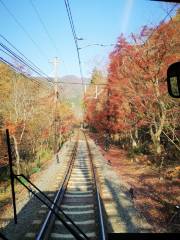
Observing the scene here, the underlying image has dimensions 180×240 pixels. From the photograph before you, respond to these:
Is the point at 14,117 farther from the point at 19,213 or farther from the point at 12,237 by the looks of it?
the point at 12,237

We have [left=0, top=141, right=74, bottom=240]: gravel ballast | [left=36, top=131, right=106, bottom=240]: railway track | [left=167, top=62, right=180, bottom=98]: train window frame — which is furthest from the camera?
[left=0, top=141, right=74, bottom=240]: gravel ballast

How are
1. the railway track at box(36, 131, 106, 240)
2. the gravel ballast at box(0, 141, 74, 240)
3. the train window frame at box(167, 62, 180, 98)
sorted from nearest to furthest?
the train window frame at box(167, 62, 180, 98) → the railway track at box(36, 131, 106, 240) → the gravel ballast at box(0, 141, 74, 240)

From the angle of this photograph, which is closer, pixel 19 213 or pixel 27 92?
pixel 19 213

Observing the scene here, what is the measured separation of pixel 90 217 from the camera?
1090 cm

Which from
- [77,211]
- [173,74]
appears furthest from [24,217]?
[173,74]

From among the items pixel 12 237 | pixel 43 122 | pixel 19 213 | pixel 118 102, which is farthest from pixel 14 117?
pixel 12 237

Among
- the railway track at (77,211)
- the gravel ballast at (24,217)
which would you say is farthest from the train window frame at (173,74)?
the gravel ballast at (24,217)

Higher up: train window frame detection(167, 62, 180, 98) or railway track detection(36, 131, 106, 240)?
train window frame detection(167, 62, 180, 98)

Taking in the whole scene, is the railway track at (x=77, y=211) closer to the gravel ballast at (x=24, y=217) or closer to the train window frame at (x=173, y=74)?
the gravel ballast at (x=24, y=217)

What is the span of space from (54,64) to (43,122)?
9220 millimetres

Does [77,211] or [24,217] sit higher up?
[24,217]

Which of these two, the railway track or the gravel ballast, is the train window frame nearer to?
the railway track

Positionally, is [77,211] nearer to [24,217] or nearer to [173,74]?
[24,217]

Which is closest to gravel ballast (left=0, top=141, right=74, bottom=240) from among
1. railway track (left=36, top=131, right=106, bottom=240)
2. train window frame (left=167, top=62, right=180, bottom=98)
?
railway track (left=36, top=131, right=106, bottom=240)
